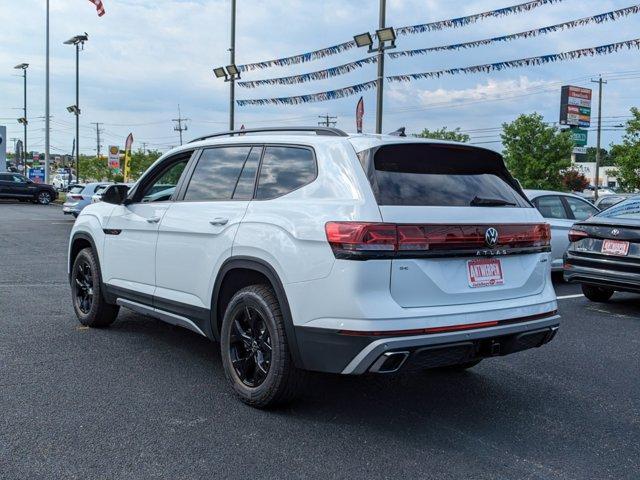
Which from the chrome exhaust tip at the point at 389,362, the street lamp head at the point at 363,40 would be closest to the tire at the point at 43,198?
the street lamp head at the point at 363,40

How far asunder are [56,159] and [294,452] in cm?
13994

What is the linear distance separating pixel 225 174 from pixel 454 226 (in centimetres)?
181

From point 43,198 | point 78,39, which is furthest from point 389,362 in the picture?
point 78,39

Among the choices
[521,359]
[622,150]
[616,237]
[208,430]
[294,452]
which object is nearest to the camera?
[294,452]

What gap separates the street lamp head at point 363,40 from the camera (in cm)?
1573

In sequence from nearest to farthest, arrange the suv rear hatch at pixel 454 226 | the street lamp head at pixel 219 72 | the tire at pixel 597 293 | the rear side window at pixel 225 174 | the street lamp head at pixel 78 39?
the suv rear hatch at pixel 454 226, the rear side window at pixel 225 174, the tire at pixel 597 293, the street lamp head at pixel 219 72, the street lamp head at pixel 78 39

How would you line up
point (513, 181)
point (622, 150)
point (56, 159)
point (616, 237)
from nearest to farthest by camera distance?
point (513, 181), point (616, 237), point (622, 150), point (56, 159)

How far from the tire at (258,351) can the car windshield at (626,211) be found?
5.57m

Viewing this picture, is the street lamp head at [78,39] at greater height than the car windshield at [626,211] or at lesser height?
greater

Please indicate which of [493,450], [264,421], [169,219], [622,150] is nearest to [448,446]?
[493,450]

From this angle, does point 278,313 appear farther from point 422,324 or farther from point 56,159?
point 56,159

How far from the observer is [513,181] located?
463cm

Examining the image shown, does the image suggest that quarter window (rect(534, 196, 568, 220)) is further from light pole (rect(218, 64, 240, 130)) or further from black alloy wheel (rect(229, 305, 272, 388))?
light pole (rect(218, 64, 240, 130))

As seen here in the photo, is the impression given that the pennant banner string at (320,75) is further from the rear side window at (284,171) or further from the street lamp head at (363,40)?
the rear side window at (284,171)
